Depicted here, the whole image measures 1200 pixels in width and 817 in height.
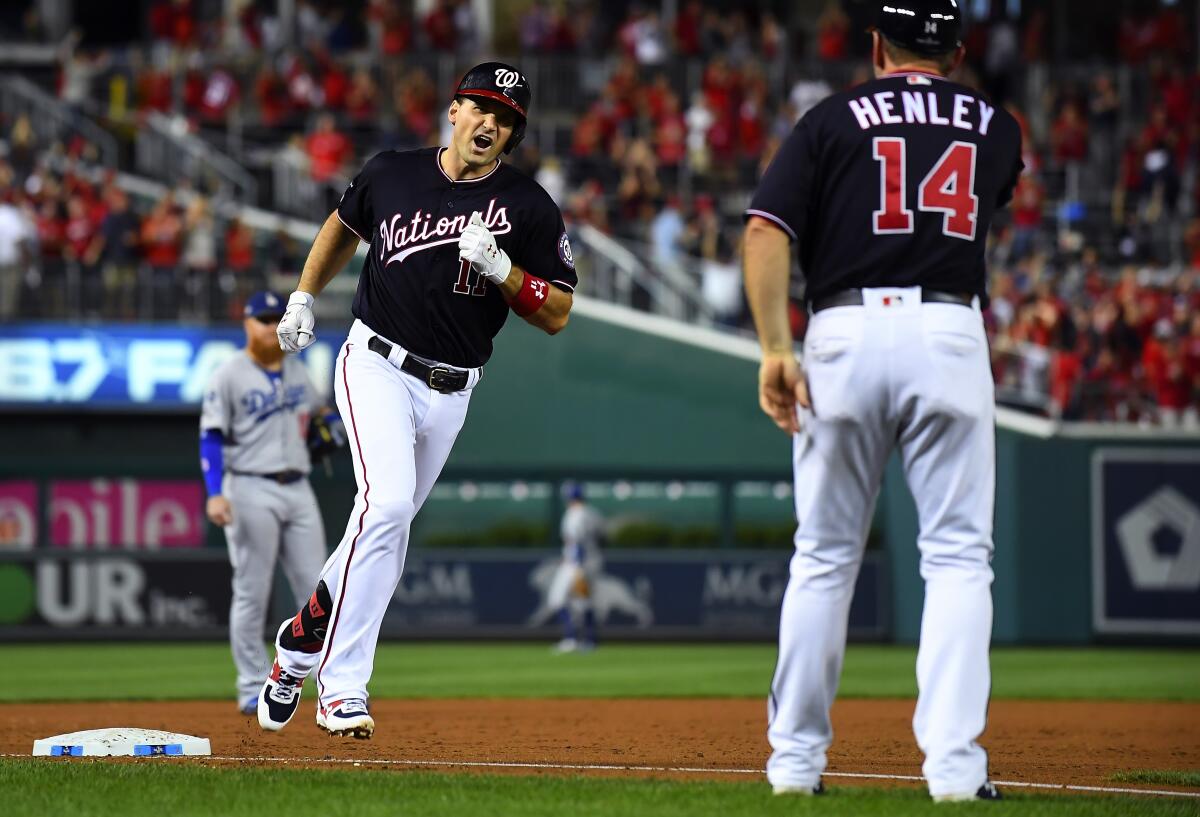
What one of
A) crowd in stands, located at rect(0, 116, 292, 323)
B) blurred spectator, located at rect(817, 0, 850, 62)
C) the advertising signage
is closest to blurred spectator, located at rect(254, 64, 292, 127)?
crowd in stands, located at rect(0, 116, 292, 323)

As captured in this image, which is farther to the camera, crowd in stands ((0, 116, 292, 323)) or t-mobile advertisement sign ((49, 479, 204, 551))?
crowd in stands ((0, 116, 292, 323))

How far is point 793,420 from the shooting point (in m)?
5.13

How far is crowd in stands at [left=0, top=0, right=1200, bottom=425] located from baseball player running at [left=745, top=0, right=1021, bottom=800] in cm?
1420

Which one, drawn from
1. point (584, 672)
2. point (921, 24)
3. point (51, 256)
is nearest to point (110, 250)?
point (51, 256)

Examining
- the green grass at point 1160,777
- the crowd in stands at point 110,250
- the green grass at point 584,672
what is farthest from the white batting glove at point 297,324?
the crowd in stands at point 110,250

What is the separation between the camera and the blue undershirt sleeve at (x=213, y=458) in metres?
9.25

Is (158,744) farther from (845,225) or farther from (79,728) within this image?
(845,225)

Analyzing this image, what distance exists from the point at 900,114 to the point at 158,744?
3.65 metres

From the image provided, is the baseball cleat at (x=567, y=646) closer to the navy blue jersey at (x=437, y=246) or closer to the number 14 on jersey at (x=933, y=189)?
the navy blue jersey at (x=437, y=246)

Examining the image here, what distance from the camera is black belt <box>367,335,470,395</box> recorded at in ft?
21.2

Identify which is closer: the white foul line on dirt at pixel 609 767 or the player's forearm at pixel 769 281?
the player's forearm at pixel 769 281

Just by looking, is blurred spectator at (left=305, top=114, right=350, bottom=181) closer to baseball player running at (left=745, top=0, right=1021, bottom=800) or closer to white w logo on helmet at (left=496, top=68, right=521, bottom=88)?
white w logo on helmet at (left=496, top=68, right=521, bottom=88)

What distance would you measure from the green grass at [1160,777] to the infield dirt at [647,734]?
0.27 ft

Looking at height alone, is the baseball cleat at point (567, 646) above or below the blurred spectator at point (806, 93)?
below
